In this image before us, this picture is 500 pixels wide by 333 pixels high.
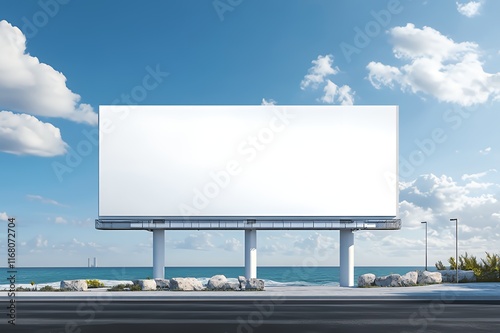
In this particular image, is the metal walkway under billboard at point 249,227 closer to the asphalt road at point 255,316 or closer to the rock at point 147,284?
the rock at point 147,284

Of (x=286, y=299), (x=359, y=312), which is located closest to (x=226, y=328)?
(x=359, y=312)

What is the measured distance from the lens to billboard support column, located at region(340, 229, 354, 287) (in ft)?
109

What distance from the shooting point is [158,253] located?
33031mm

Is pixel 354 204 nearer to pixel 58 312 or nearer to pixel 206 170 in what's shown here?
pixel 206 170

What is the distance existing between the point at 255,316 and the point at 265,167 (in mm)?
15564

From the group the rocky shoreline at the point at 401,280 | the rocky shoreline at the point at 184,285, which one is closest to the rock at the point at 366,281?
the rocky shoreline at the point at 401,280

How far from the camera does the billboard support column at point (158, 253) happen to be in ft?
108

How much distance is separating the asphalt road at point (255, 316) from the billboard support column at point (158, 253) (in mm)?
7577

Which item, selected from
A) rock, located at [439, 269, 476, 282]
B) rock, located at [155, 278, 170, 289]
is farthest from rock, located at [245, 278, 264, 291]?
rock, located at [439, 269, 476, 282]

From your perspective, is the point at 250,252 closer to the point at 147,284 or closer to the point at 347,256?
the point at 347,256

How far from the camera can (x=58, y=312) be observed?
Result: 2052 cm

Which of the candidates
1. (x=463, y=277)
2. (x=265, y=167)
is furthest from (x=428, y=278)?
(x=265, y=167)

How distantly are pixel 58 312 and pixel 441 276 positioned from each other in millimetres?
24911

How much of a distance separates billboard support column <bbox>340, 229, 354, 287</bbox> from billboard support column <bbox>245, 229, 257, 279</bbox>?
555cm
